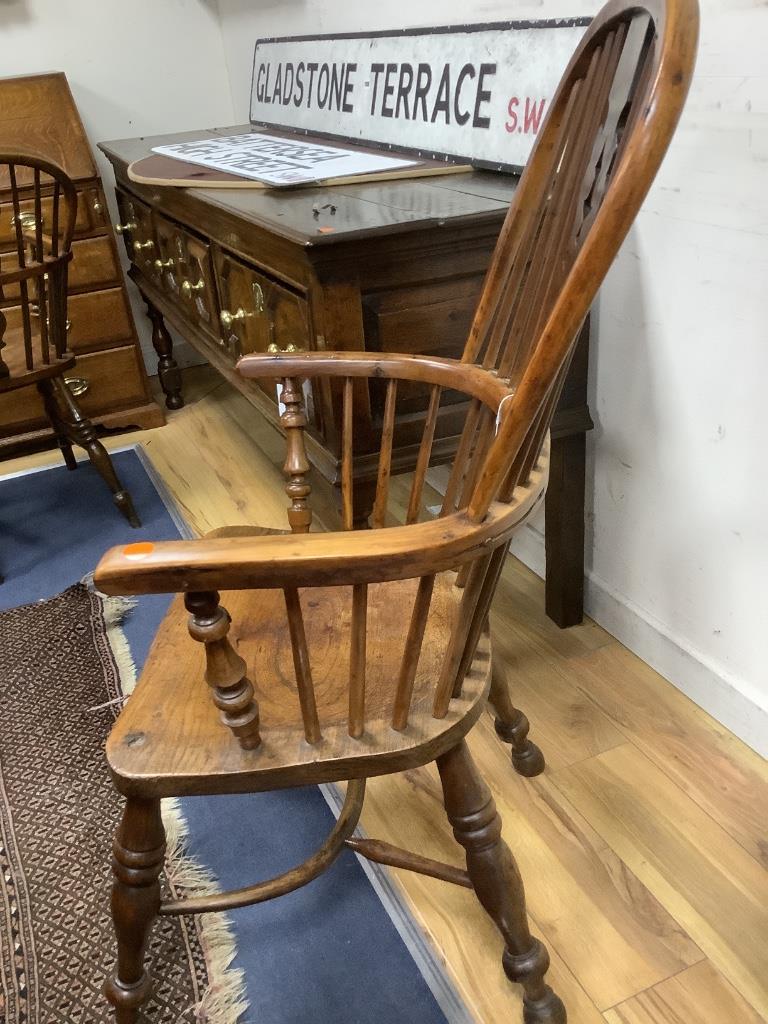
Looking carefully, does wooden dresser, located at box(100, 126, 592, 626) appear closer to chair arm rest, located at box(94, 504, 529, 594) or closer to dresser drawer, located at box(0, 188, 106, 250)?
chair arm rest, located at box(94, 504, 529, 594)

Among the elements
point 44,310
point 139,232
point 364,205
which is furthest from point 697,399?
point 139,232

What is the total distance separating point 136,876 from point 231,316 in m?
1.04

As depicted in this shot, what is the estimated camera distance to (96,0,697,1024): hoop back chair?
673 mm

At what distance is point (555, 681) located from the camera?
4.96ft

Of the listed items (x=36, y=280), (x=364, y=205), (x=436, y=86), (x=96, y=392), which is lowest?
(x=96, y=392)

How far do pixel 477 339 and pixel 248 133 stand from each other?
63.3 inches

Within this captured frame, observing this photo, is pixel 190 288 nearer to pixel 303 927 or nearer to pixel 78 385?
pixel 78 385

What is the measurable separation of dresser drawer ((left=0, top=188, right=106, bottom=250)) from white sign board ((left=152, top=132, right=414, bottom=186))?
351 millimetres

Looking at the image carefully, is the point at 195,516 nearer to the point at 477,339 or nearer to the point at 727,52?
the point at 477,339

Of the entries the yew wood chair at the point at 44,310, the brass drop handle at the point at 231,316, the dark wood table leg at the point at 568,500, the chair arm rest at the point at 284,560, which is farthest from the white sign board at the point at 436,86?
the chair arm rest at the point at 284,560

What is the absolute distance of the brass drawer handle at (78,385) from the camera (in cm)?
255

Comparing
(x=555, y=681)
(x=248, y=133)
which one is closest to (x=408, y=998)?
(x=555, y=681)

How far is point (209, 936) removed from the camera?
1.14 meters

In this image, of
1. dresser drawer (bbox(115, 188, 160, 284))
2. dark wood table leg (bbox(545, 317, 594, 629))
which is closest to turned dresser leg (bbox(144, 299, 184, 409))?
dresser drawer (bbox(115, 188, 160, 284))
